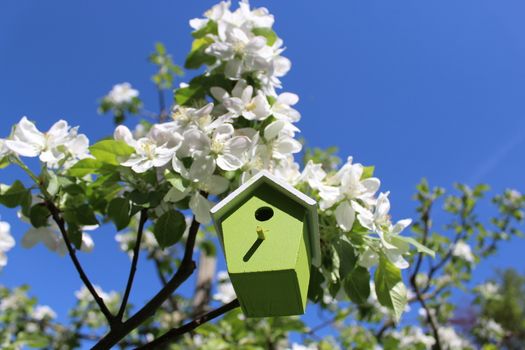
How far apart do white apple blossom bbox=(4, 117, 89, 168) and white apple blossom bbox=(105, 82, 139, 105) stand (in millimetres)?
3338

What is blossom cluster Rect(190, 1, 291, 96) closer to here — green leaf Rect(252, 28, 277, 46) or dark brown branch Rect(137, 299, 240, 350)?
green leaf Rect(252, 28, 277, 46)

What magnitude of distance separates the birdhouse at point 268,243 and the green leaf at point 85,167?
493 mm

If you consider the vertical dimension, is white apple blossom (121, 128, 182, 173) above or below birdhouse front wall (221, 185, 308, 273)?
above

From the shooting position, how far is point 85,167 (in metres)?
1.45

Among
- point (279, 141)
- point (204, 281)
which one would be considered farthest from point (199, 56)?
point (204, 281)

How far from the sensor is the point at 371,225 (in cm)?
129

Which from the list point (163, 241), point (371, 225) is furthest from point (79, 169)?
point (371, 225)

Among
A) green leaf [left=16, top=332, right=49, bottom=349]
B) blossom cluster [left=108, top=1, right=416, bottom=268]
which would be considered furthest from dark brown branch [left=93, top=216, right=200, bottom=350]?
green leaf [left=16, top=332, right=49, bottom=349]

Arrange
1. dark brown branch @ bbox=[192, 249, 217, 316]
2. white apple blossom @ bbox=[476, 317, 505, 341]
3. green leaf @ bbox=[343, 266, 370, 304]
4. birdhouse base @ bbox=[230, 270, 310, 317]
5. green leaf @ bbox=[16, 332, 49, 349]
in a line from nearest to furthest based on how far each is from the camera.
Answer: birdhouse base @ bbox=[230, 270, 310, 317] → green leaf @ bbox=[343, 266, 370, 304] → green leaf @ bbox=[16, 332, 49, 349] → dark brown branch @ bbox=[192, 249, 217, 316] → white apple blossom @ bbox=[476, 317, 505, 341]

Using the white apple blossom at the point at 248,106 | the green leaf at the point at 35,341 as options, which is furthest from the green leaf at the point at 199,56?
the green leaf at the point at 35,341

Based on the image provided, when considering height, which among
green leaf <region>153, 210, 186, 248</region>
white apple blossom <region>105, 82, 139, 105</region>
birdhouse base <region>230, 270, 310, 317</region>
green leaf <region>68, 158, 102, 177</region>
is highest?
white apple blossom <region>105, 82, 139, 105</region>

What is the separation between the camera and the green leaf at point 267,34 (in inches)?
70.7

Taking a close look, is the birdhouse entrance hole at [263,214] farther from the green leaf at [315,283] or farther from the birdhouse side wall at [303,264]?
the green leaf at [315,283]

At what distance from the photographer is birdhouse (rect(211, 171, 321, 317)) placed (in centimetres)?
102
